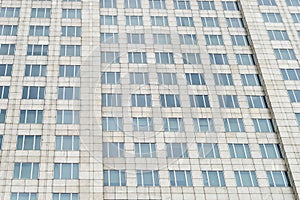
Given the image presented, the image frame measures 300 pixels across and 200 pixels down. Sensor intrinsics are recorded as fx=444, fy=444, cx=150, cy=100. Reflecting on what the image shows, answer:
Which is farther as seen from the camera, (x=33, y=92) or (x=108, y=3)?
(x=108, y=3)

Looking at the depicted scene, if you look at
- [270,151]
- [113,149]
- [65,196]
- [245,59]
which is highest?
[245,59]

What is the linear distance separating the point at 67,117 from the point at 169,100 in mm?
11202

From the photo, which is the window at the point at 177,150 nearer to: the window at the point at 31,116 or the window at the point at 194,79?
the window at the point at 194,79

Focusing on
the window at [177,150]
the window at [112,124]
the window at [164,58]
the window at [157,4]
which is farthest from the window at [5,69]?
the window at [157,4]

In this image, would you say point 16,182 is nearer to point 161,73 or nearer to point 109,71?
point 109,71

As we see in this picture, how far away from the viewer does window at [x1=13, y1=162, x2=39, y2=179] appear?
4266 centimetres

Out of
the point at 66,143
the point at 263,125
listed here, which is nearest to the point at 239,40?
the point at 263,125

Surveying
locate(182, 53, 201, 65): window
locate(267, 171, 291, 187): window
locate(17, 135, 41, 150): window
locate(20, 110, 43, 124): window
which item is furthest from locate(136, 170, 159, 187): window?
locate(182, 53, 201, 65): window

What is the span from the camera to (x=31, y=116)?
152 feet

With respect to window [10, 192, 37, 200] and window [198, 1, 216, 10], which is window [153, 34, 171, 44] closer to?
window [198, 1, 216, 10]

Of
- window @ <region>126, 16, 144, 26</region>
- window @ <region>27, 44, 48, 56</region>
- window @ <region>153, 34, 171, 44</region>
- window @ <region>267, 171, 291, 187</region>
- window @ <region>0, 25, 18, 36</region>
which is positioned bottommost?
window @ <region>267, 171, 291, 187</region>

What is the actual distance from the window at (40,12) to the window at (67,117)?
565 inches

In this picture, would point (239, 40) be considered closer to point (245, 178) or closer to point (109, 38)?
point (109, 38)

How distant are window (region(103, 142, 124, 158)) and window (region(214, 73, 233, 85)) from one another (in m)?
13.8
